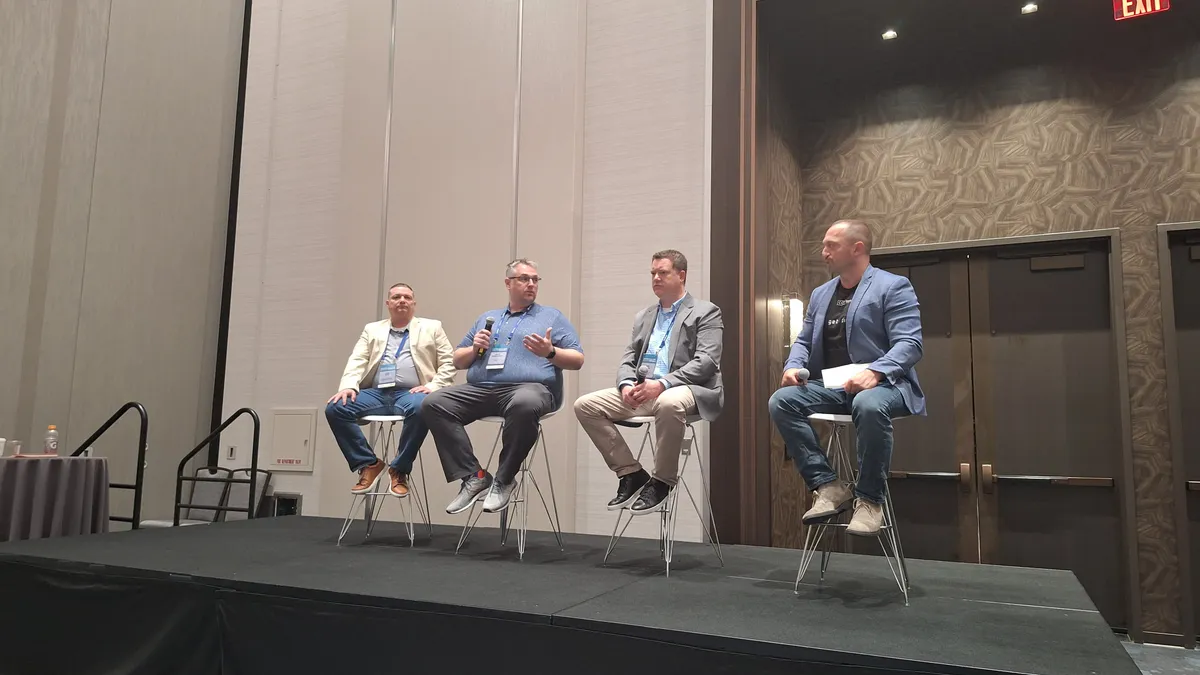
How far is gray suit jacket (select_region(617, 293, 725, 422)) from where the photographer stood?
11.0ft

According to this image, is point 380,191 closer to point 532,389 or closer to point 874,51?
point 532,389

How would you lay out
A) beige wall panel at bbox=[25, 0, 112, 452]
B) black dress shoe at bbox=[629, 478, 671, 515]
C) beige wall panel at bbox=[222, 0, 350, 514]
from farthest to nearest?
beige wall panel at bbox=[222, 0, 350, 514] → beige wall panel at bbox=[25, 0, 112, 452] → black dress shoe at bbox=[629, 478, 671, 515]

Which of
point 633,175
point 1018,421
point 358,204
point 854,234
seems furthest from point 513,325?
point 1018,421

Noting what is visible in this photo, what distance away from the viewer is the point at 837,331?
3.11 m

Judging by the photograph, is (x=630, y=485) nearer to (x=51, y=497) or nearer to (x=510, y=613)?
(x=510, y=613)

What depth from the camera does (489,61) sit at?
5.71m

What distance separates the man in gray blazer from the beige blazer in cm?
104

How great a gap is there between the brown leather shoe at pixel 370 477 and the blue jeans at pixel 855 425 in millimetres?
2057

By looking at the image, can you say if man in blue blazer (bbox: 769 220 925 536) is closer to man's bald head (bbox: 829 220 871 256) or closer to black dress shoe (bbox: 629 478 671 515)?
man's bald head (bbox: 829 220 871 256)

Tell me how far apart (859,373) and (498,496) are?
161 centimetres

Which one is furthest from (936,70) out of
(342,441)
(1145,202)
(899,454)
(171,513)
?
(171,513)

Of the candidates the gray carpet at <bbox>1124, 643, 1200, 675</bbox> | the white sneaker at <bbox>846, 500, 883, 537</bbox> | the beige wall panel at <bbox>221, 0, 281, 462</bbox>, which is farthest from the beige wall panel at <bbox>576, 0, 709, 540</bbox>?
the beige wall panel at <bbox>221, 0, 281, 462</bbox>

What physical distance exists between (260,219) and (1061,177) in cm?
607

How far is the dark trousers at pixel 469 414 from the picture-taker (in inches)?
139
